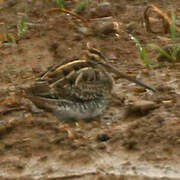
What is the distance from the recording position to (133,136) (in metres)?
5.18

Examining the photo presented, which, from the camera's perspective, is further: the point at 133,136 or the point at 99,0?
the point at 99,0

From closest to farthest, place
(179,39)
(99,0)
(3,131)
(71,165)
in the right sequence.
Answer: (71,165) → (3,131) → (179,39) → (99,0)

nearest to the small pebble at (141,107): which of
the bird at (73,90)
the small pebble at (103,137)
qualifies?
the bird at (73,90)

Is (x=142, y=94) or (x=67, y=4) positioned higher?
(x=67, y=4)

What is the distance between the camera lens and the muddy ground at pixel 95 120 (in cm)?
495

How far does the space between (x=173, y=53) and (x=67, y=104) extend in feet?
4.84

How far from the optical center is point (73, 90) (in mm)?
5441

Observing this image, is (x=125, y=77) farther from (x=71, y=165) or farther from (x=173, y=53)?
(x=71, y=165)

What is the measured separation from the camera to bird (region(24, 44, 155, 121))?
5.41m

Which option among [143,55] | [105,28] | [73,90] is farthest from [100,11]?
[73,90]

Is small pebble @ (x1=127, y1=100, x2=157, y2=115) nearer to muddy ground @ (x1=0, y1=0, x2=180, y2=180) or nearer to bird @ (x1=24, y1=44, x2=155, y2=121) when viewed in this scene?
muddy ground @ (x1=0, y1=0, x2=180, y2=180)

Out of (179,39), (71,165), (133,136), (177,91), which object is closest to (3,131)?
(71,165)

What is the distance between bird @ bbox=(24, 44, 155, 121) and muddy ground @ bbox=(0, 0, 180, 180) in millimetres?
111

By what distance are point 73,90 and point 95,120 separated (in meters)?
0.36
